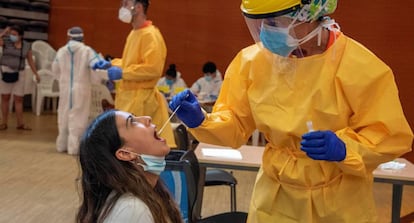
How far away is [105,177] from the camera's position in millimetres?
1510

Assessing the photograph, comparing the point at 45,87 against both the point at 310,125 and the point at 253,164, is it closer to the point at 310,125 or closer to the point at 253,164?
the point at 253,164

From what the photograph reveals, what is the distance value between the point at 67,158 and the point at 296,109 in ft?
14.4

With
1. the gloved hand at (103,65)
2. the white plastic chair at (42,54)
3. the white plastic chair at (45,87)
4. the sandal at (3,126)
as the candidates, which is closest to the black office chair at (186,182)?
the gloved hand at (103,65)

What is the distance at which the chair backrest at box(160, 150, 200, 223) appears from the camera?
8.02 feet

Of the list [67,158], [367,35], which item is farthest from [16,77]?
[367,35]

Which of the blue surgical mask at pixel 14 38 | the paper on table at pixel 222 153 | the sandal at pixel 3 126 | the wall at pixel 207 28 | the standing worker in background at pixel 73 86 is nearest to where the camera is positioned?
the paper on table at pixel 222 153

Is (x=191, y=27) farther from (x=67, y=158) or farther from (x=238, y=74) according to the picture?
(x=238, y=74)

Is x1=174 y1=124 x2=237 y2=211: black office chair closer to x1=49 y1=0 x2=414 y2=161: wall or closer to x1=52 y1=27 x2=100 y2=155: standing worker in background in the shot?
x1=52 y1=27 x2=100 y2=155: standing worker in background

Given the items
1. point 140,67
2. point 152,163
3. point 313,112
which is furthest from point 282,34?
point 140,67

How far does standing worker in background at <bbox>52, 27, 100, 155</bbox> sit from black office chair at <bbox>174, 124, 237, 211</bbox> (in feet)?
7.20

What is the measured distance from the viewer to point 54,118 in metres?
8.51

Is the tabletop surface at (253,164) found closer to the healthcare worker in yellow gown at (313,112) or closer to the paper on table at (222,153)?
the paper on table at (222,153)

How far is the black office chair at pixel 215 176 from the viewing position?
3.49 metres

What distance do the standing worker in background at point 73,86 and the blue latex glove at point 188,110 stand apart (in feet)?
13.5
